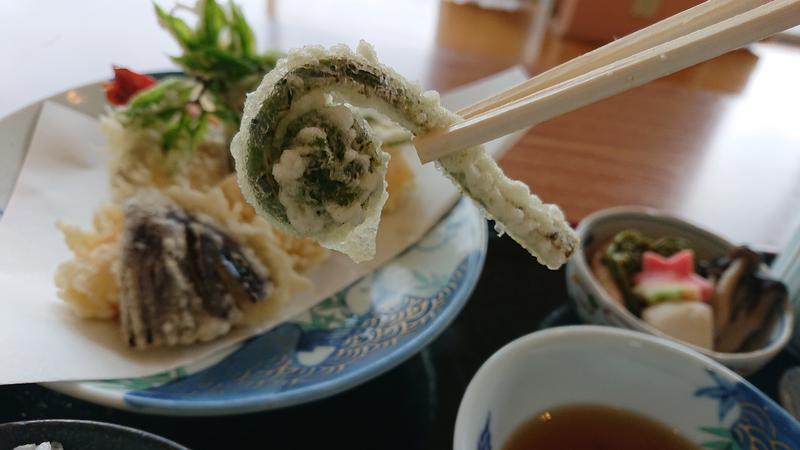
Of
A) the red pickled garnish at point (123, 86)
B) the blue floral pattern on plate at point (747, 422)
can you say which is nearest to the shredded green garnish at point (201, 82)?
the red pickled garnish at point (123, 86)

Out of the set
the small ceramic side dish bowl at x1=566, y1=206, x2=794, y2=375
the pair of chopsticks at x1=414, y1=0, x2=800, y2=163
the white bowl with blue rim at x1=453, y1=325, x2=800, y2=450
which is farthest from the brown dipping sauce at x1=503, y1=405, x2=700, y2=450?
the pair of chopsticks at x1=414, y1=0, x2=800, y2=163

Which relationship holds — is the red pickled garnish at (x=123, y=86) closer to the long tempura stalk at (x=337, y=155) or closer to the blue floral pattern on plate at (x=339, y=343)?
the blue floral pattern on plate at (x=339, y=343)

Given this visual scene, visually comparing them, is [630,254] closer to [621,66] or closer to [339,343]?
[339,343]

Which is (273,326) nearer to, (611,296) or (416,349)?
(416,349)

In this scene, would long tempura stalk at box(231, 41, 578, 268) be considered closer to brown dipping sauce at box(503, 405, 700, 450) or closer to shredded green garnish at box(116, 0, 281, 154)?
brown dipping sauce at box(503, 405, 700, 450)

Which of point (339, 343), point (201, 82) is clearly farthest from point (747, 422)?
point (201, 82)

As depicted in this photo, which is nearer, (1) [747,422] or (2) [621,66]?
(2) [621,66]
